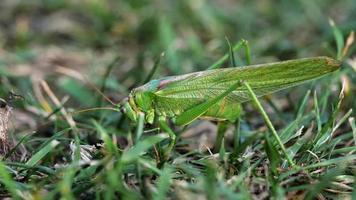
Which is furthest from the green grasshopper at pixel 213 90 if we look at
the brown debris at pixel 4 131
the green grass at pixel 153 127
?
the brown debris at pixel 4 131

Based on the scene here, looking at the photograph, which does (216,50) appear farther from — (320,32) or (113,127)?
(113,127)

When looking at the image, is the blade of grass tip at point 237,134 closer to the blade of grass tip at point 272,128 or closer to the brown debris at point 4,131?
the blade of grass tip at point 272,128

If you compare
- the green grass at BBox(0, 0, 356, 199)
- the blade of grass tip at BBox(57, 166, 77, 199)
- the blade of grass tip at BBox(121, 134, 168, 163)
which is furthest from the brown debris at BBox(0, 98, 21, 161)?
the blade of grass tip at BBox(121, 134, 168, 163)

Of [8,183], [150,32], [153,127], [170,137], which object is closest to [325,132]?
[170,137]

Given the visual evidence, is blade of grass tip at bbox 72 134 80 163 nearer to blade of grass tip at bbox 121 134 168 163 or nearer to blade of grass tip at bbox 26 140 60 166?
blade of grass tip at bbox 26 140 60 166

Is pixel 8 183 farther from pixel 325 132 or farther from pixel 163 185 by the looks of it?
pixel 325 132

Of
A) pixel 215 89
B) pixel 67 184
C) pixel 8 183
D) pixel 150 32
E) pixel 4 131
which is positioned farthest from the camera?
pixel 150 32

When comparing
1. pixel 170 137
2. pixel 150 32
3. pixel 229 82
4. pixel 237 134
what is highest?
pixel 229 82
